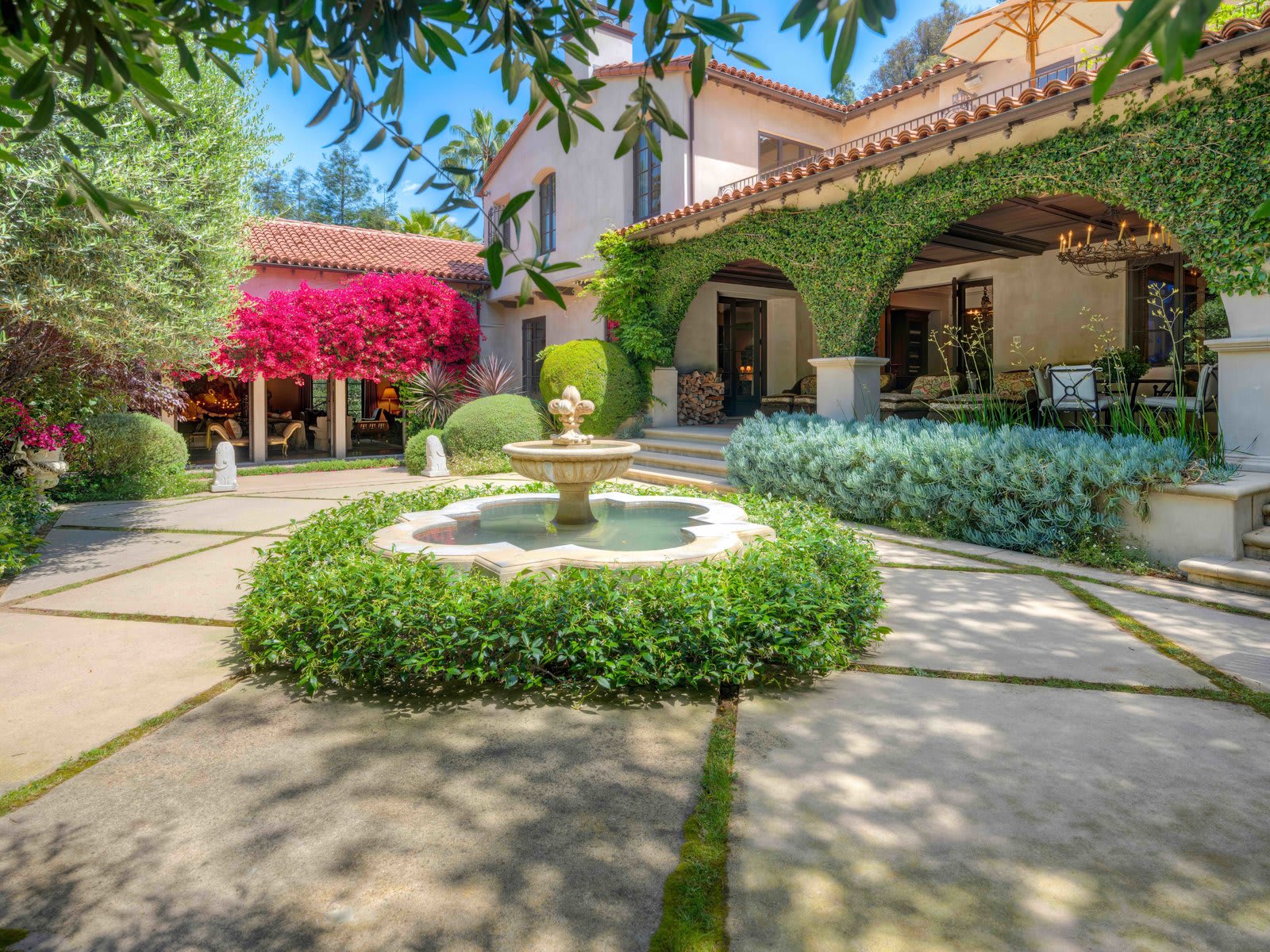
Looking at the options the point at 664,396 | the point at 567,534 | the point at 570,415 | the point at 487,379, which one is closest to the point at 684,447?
the point at 664,396

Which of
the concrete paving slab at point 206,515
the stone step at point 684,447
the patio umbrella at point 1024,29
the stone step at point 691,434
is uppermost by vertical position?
the patio umbrella at point 1024,29

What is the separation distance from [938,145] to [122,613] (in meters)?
8.38

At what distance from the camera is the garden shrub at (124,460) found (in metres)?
9.81

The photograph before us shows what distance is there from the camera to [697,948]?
5.82 feet

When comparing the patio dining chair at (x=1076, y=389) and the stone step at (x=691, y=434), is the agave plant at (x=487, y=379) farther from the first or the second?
the patio dining chair at (x=1076, y=389)

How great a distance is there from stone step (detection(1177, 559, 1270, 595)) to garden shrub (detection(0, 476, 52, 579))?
303 inches

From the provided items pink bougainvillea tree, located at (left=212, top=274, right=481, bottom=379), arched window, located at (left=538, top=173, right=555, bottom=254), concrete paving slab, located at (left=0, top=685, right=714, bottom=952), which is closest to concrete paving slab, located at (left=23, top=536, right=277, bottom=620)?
concrete paving slab, located at (left=0, top=685, right=714, bottom=952)

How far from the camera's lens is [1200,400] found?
268 inches

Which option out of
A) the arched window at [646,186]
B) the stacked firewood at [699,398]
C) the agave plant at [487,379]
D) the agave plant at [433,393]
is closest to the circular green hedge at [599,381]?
the stacked firewood at [699,398]

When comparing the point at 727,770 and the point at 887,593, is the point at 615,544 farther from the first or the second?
the point at 727,770

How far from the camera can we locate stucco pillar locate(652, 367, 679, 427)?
13.4m

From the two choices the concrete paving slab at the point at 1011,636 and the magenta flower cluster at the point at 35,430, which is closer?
the concrete paving slab at the point at 1011,636

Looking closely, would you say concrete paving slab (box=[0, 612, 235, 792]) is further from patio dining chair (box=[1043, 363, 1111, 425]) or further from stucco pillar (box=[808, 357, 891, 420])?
patio dining chair (box=[1043, 363, 1111, 425])

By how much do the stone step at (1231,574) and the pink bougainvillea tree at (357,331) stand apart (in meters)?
13.2
